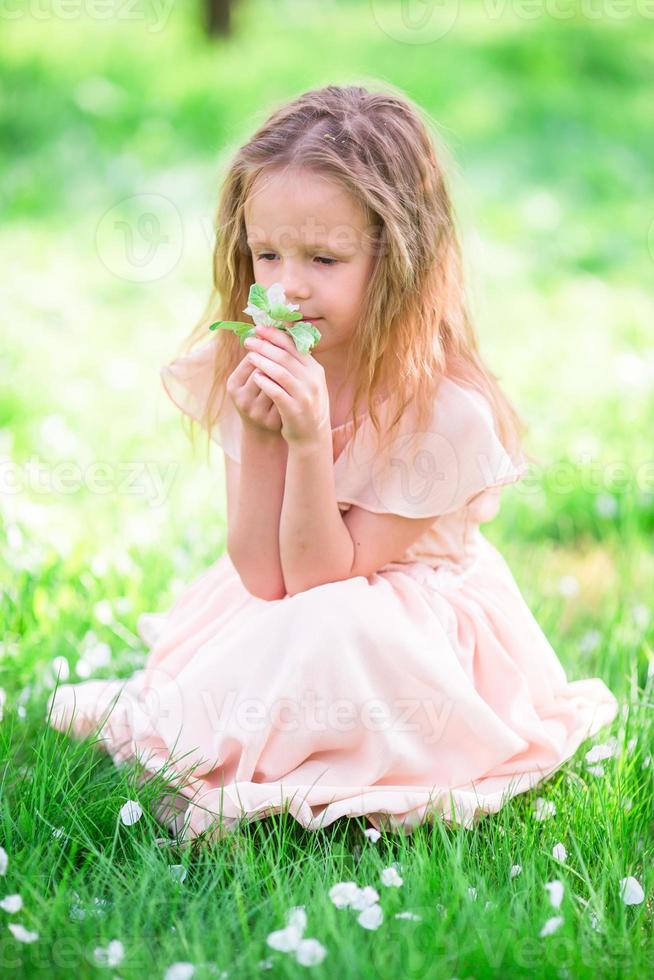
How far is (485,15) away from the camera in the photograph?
10117 millimetres

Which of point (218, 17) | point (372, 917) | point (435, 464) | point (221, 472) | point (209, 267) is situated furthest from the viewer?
point (218, 17)

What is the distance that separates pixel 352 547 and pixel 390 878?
65 centimetres

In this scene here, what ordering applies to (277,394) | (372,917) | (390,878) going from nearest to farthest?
(372,917)
(390,878)
(277,394)

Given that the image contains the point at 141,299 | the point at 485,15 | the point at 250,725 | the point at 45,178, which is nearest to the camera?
the point at 250,725

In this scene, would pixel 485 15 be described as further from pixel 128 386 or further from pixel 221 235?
pixel 221 235

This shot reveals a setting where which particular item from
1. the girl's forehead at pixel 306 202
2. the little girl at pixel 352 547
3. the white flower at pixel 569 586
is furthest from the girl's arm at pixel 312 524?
the white flower at pixel 569 586

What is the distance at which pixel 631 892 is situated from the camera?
1.84m

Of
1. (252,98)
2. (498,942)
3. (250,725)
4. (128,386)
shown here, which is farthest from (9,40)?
(498,942)

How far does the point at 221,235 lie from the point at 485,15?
8912mm

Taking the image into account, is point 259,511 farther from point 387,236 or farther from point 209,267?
point 209,267

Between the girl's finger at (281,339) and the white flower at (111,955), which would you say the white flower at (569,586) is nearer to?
the girl's finger at (281,339)

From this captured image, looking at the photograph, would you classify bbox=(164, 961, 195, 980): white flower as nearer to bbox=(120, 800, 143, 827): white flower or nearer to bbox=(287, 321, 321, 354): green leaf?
bbox=(120, 800, 143, 827): white flower

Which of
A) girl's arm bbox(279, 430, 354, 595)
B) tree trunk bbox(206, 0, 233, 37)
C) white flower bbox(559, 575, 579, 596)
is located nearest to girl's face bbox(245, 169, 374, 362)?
girl's arm bbox(279, 430, 354, 595)

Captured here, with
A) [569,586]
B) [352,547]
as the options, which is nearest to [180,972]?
[352,547]
